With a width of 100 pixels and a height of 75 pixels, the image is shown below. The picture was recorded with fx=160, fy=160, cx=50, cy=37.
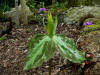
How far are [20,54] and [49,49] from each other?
1.80 meters

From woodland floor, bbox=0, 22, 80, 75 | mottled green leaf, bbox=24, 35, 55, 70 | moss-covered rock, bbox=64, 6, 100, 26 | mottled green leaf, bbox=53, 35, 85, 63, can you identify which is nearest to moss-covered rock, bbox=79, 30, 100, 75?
woodland floor, bbox=0, 22, 80, 75

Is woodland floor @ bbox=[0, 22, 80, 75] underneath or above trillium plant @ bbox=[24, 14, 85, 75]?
underneath

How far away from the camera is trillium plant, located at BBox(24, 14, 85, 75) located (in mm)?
918

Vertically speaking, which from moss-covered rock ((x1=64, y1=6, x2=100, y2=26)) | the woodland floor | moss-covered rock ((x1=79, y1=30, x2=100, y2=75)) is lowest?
the woodland floor

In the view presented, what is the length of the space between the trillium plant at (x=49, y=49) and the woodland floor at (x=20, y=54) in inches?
28.2

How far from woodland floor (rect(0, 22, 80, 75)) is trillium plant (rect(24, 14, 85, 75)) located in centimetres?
72

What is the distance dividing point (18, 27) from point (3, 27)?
1.79ft

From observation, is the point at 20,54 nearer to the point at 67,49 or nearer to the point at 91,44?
the point at 91,44

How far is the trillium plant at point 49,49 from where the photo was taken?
92 centimetres

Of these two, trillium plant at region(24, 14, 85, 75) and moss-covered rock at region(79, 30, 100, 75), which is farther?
moss-covered rock at region(79, 30, 100, 75)

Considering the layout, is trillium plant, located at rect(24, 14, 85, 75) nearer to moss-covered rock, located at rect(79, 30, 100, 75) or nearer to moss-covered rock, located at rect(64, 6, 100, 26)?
moss-covered rock, located at rect(79, 30, 100, 75)

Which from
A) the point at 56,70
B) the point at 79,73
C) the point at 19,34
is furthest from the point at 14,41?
the point at 79,73

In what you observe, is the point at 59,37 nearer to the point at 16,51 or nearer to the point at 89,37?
the point at 89,37

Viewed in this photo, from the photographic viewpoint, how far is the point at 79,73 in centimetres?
153
